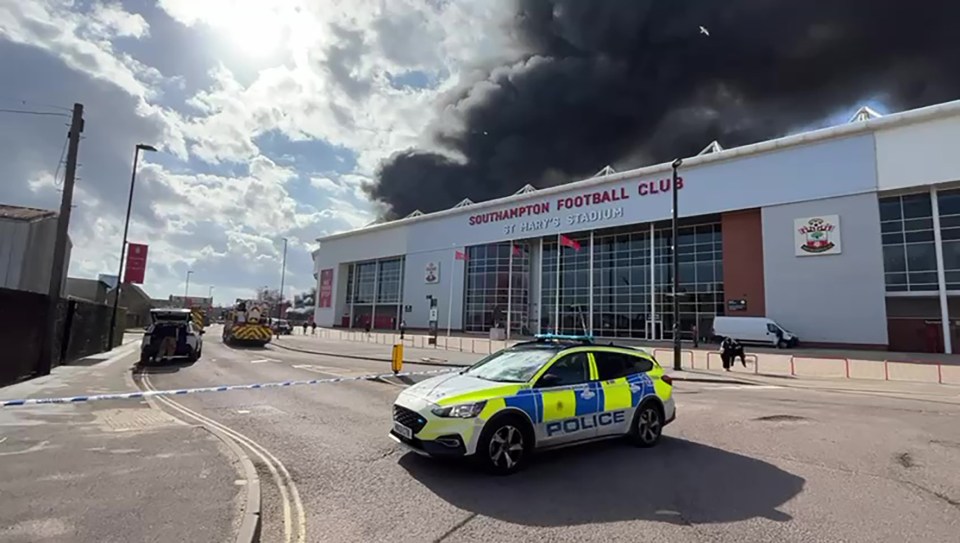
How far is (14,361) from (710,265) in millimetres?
44825

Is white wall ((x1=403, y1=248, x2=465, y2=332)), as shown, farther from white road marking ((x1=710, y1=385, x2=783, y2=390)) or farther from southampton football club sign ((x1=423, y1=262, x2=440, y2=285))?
white road marking ((x1=710, y1=385, x2=783, y2=390))

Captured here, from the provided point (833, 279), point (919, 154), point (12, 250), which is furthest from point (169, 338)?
point (919, 154)

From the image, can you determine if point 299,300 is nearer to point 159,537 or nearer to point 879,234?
point 879,234

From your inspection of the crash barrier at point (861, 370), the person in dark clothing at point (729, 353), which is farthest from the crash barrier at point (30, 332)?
the crash barrier at point (861, 370)

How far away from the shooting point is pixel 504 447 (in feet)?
20.8

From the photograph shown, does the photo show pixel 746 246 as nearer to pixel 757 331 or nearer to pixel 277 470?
pixel 757 331

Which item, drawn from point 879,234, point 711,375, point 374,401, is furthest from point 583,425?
point 879,234

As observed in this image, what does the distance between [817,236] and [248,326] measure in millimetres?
39047

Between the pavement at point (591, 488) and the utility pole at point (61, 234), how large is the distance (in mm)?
6760

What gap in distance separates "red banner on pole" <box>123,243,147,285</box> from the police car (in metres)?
34.3

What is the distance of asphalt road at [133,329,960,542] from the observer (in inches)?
188

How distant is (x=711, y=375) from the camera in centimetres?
2091

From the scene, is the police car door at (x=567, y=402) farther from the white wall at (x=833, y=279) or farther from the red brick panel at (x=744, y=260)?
the red brick panel at (x=744, y=260)

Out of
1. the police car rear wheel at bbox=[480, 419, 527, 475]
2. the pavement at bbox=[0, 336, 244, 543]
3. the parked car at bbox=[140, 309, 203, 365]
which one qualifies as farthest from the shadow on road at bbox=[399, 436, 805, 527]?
the parked car at bbox=[140, 309, 203, 365]
